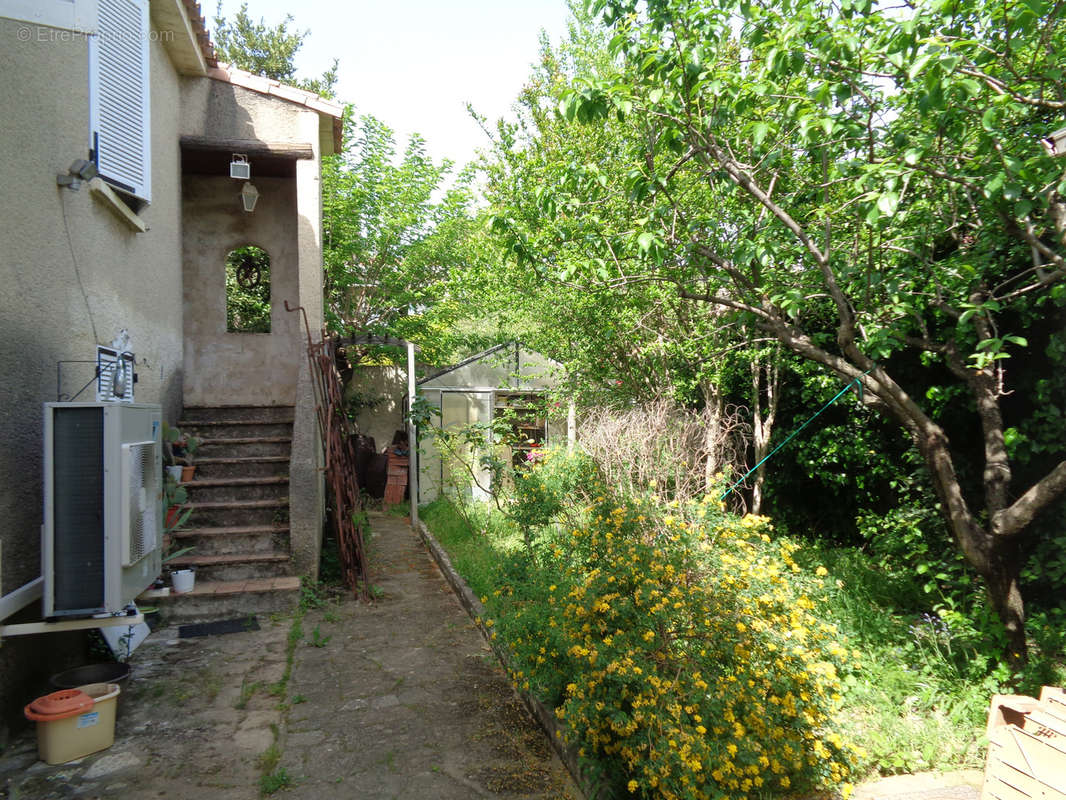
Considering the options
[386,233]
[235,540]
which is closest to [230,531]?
[235,540]

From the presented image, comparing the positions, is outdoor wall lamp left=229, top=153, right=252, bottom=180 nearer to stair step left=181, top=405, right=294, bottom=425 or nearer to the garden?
stair step left=181, top=405, right=294, bottom=425

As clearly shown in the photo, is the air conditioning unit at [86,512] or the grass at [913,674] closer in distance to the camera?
the grass at [913,674]

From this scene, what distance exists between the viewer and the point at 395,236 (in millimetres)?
13062

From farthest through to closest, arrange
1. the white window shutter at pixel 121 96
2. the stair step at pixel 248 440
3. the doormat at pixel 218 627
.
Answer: the stair step at pixel 248 440 → the doormat at pixel 218 627 → the white window shutter at pixel 121 96

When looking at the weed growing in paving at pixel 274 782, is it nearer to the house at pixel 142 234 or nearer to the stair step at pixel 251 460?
the house at pixel 142 234

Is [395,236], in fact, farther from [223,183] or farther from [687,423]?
[687,423]

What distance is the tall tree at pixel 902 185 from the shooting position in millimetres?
3527

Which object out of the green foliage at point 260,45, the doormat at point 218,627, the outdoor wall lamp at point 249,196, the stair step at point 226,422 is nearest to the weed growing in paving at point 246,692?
the doormat at point 218,627

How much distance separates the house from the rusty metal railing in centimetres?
19

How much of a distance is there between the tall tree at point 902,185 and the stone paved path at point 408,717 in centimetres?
300

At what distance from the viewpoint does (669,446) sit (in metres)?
7.59

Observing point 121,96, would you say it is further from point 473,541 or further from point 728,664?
point 728,664

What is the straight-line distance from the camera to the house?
405cm

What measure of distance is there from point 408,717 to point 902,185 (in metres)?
4.40
